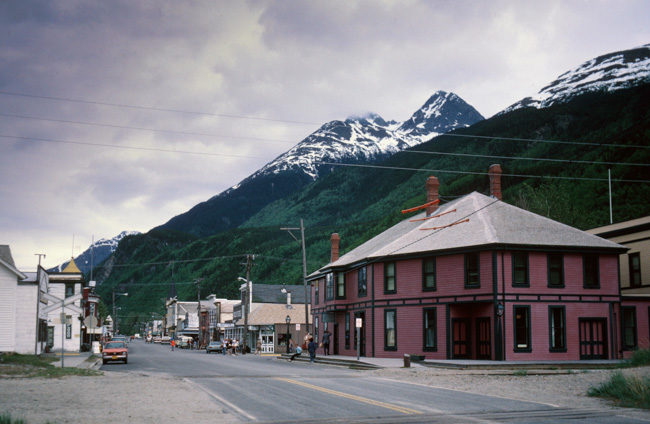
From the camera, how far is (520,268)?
1405 inches

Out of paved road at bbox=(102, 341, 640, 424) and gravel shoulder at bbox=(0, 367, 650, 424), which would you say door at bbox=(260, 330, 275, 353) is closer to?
gravel shoulder at bbox=(0, 367, 650, 424)

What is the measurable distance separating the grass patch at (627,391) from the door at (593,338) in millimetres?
18533

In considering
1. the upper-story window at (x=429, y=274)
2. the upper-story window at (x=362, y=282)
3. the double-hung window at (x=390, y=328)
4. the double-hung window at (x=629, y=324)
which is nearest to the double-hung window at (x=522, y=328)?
the upper-story window at (x=429, y=274)

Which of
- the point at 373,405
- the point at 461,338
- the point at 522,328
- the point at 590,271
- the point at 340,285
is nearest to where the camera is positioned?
the point at 373,405

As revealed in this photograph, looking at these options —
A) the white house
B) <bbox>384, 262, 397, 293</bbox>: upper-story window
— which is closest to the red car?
the white house

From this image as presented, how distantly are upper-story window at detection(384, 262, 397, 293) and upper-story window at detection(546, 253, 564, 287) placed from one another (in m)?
9.35

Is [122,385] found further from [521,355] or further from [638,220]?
[638,220]

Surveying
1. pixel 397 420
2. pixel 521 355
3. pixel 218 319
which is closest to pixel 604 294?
pixel 521 355

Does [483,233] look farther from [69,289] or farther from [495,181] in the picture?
[69,289]

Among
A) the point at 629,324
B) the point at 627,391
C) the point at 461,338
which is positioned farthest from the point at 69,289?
the point at 627,391

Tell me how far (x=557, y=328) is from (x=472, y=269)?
18.1 feet

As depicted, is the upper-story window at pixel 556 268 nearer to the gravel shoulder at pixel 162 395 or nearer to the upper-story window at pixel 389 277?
the upper-story window at pixel 389 277

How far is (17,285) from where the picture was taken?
44656 millimetres

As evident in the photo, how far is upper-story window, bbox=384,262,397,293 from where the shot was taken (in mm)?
41188
